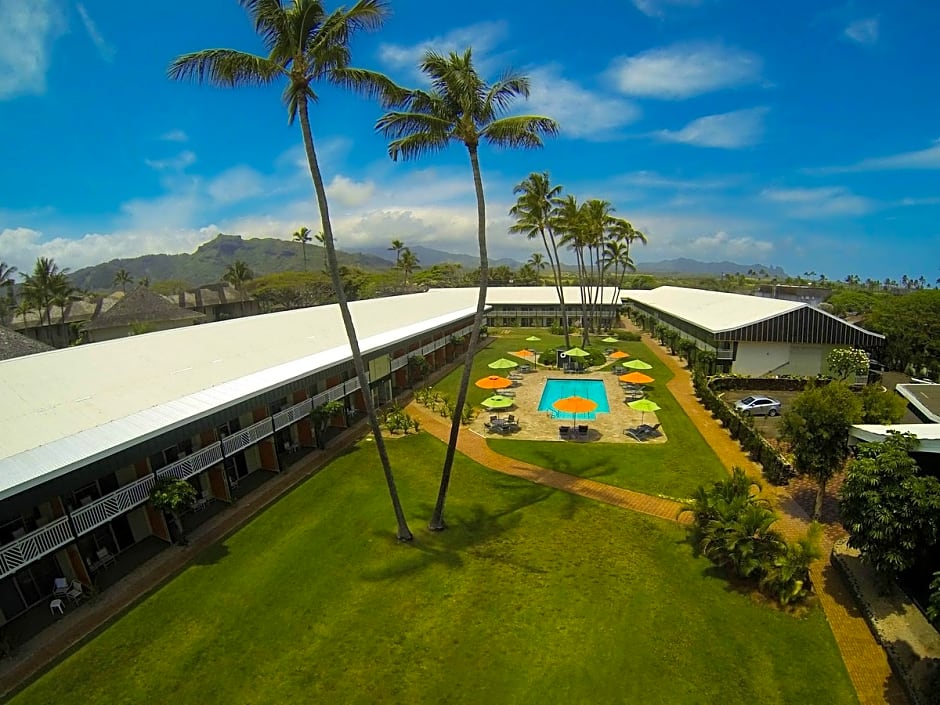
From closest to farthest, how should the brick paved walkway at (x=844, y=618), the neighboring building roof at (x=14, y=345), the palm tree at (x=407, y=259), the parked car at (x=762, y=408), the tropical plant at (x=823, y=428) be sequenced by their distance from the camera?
the brick paved walkway at (x=844, y=618)
the tropical plant at (x=823, y=428)
the parked car at (x=762, y=408)
the neighboring building roof at (x=14, y=345)
the palm tree at (x=407, y=259)

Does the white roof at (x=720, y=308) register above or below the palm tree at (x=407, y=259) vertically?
below

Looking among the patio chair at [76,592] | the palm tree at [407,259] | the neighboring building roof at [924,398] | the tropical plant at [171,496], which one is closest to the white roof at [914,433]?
the neighboring building roof at [924,398]

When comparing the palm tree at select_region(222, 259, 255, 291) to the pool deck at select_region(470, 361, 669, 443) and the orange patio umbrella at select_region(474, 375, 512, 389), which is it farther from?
the pool deck at select_region(470, 361, 669, 443)

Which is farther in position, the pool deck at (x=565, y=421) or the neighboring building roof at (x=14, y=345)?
the neighboring building roof at (x=14, y=345)

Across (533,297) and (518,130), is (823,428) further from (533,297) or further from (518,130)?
(533,297)

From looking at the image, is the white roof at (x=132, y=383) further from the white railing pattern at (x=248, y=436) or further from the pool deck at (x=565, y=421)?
the pool deck at (x=565, y=421)

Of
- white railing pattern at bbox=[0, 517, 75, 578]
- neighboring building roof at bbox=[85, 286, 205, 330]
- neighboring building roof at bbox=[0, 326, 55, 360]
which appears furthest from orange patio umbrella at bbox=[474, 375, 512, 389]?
neighboring building roof at bbox=[85, 286, 205, 330]

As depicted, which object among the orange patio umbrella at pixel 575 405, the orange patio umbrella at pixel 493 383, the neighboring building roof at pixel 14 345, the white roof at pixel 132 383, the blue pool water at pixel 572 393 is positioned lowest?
the blue pool water at pixel 572 393

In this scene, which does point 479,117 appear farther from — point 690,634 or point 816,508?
point 816,508
